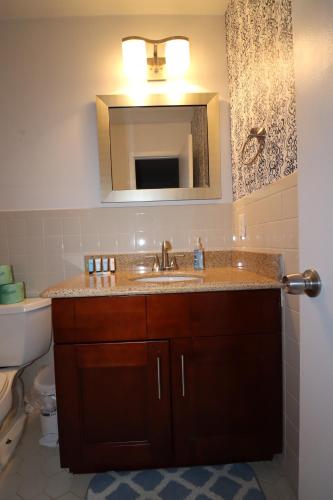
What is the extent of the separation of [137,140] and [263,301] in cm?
109

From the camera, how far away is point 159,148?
153 cm

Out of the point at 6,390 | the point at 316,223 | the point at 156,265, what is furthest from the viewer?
the point at 156,265

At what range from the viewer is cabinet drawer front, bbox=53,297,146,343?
3.30ft

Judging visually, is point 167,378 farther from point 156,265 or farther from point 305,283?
point 305,283

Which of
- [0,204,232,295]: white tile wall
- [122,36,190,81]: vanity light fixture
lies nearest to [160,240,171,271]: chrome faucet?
[0,204,232,295]: white tile wall

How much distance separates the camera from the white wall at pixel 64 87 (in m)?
1.51

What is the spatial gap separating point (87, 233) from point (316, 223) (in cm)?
132

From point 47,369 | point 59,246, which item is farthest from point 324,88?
point 47,369

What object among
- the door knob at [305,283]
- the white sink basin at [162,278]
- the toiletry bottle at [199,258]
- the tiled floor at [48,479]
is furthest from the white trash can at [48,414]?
the door knob at [305,283]

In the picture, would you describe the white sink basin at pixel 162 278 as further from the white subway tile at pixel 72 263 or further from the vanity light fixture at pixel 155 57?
the vanity light fixture at pixel 155 57

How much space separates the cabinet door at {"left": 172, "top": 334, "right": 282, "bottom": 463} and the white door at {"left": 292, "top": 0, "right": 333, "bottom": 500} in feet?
1.61

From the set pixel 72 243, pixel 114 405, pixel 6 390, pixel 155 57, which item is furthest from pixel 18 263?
pixel 155 57

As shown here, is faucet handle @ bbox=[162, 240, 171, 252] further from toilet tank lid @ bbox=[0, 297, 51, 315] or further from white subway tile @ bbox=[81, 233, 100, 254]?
toilet tank lid @ bbox=[0, 297, 51, 315]

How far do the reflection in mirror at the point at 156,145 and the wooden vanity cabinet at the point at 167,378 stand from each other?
79 cm
